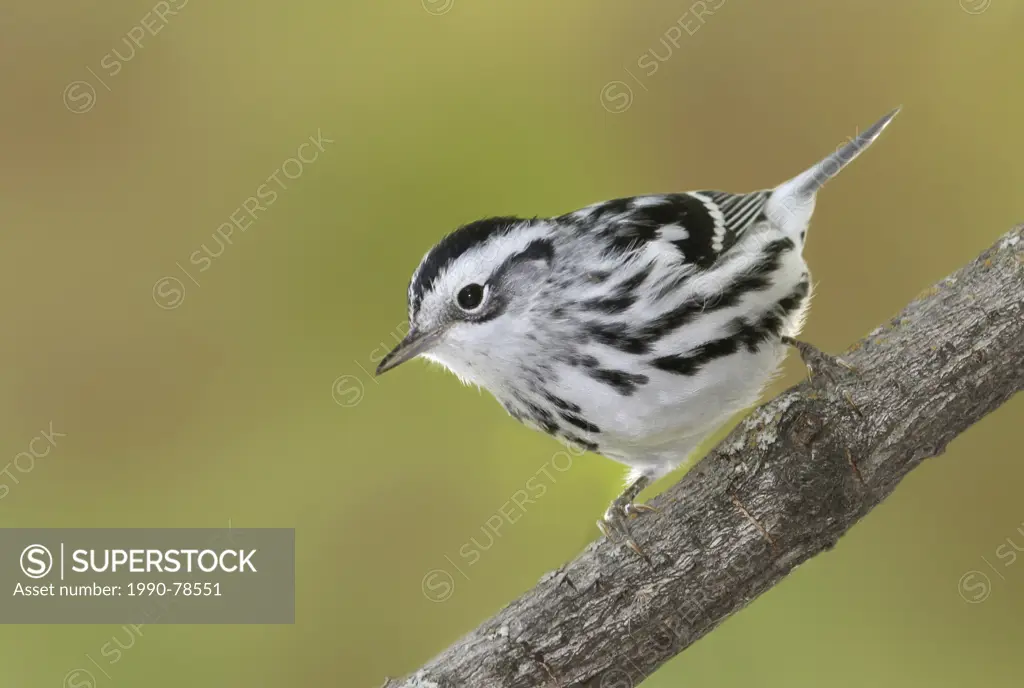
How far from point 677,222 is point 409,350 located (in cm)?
74

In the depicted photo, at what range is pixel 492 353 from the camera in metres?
2.08

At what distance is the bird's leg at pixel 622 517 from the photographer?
1904mm

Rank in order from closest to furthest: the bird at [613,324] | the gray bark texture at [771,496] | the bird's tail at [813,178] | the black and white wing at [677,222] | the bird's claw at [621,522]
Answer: the gray bark texture at [771,496] < the bird's claw at [621,522] < the bird at [613,324] < the black and white wing at [677,222] < the bird's tail at [813,178]

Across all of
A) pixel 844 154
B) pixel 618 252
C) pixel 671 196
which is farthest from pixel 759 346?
pixel 844 154

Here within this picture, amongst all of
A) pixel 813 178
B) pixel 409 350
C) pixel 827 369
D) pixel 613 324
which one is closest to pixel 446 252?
pixel 409 350

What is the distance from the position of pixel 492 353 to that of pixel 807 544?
0.77 m

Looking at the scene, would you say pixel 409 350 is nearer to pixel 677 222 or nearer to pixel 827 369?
pixel 677 222

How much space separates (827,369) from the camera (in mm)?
1853

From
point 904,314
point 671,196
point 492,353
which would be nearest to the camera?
point 904,314

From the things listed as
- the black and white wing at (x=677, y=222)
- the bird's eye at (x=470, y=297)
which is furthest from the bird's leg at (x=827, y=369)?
the bird's eye at (x=470, y=297)

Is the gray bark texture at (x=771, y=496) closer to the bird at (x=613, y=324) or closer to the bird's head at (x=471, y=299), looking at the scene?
the bird at (x=613, y=324)

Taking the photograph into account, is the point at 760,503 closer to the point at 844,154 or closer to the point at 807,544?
the point at 807,544

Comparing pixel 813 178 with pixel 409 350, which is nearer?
pixel 409 350

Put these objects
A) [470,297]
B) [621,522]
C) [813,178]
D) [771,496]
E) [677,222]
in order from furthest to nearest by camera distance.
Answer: [813,178] → [677,222] → [470,297] → [621,522] → [771,496]
